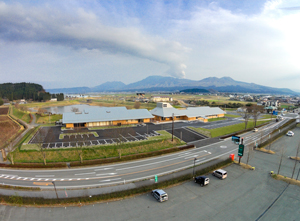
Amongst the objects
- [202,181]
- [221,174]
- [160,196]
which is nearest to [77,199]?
A: [160,196]

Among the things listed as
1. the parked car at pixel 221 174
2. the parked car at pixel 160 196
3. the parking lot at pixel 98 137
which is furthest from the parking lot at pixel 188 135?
the parked car at pixel 160 196

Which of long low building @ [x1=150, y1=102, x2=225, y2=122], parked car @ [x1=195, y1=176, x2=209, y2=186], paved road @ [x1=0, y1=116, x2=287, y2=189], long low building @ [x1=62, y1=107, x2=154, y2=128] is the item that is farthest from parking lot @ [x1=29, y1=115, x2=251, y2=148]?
parked car @ [x1=195, y1=176, x2=209, y2=186]

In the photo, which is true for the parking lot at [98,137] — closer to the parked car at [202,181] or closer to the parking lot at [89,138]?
the parking lot at [89,138]

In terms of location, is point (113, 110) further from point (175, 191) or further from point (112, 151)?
point (175, 191)

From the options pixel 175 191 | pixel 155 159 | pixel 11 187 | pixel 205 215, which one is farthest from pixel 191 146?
pixel 11 187

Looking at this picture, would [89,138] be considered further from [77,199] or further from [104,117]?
[77,199]
